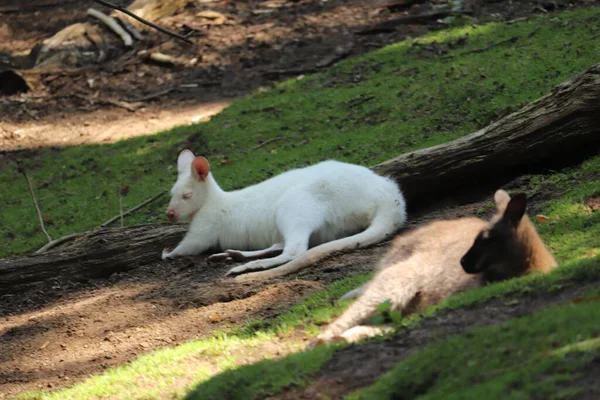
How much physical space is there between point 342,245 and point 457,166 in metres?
1.51

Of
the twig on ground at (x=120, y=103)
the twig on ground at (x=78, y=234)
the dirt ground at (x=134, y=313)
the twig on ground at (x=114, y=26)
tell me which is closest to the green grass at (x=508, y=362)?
the dirt ground at (x=134, y=313)

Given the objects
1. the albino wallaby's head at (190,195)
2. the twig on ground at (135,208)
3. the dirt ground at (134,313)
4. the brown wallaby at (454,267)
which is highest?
the brown wallaby at (454,267)

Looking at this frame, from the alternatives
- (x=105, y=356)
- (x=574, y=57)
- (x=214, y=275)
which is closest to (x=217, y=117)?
(x=574, y=57)

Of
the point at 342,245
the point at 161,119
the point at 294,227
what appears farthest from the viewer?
the point at 161,119

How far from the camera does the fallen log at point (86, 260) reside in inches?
305

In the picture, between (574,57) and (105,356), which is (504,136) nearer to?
(574,57)

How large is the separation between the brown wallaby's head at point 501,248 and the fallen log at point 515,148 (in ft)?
8.96

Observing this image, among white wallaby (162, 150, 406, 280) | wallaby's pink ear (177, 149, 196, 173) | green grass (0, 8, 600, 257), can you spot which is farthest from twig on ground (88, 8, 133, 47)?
white wallaby (162, 150, 406, 280)

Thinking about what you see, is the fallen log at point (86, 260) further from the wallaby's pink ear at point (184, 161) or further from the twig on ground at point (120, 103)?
the twig on ground at point (120, 103)

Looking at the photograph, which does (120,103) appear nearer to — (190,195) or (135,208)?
(135,208)

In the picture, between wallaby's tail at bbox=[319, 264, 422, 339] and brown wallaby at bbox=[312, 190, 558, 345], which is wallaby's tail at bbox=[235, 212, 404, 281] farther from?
wallaby's tail at bbox=[319, 264, 422, 339]

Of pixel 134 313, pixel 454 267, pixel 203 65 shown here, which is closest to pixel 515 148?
pixel 454 267

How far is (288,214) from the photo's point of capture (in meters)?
7.19

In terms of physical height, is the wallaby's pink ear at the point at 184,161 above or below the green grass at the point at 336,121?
above
